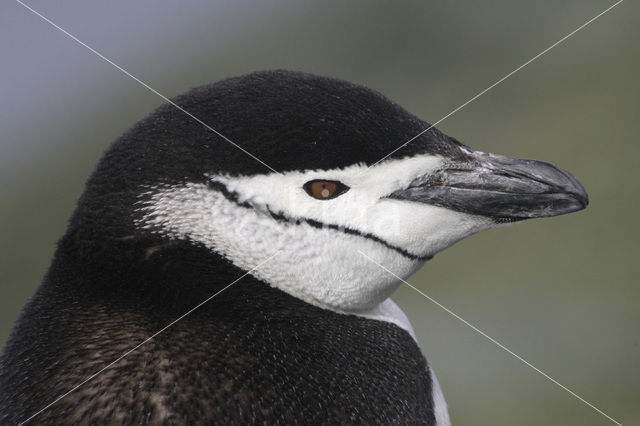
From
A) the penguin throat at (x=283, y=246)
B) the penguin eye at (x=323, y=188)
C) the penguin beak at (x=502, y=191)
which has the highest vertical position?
the penguin beak at (x=502, y=191)

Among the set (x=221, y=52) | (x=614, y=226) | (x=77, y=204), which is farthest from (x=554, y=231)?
(x=77, y=204)

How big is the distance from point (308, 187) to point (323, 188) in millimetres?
20

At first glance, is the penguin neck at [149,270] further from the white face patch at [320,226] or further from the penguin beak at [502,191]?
the penguin beak at [502,191]

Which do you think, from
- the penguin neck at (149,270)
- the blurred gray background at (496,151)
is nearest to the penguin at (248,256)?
the penguin neck at (149,270)

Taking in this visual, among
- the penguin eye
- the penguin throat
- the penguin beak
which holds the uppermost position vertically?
the penguin beak

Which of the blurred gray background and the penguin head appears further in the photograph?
the blurred gray background

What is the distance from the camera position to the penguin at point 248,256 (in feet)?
2.78

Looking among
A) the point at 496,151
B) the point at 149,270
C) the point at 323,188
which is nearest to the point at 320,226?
the point at 323,188

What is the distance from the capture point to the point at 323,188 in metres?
0.96

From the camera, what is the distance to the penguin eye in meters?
0.95

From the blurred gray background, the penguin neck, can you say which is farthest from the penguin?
the blurred gray background

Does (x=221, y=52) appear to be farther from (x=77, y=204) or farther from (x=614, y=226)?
(x=77, y=204)

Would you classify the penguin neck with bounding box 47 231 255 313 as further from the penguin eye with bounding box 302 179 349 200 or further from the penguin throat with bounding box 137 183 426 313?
the penguin eye with bounding box 302 179 349 200

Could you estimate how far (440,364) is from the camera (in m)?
2.91
